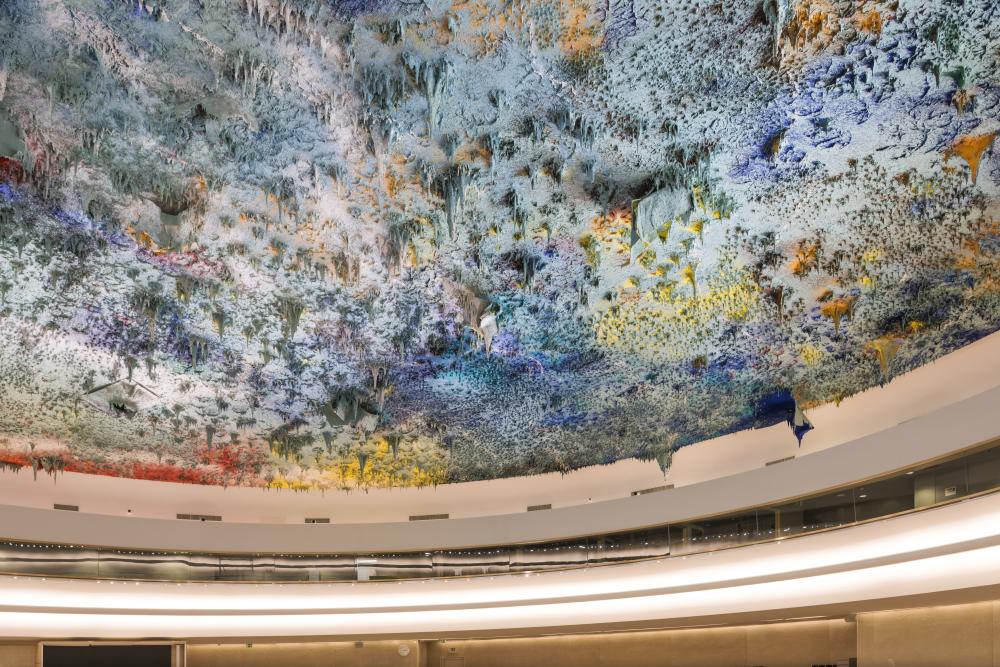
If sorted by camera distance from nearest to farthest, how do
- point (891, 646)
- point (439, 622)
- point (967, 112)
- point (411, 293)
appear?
point (967, 112) < point (411, 293) < point (891, 646) < point (439, 622)

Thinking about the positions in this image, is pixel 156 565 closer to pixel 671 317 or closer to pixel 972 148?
pixel 671 317

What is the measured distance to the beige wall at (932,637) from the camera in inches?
534

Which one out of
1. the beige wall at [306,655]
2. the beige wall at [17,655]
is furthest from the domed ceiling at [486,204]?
the beige wall at [306,655]

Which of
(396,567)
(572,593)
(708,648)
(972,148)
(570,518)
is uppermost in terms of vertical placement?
(972,148)

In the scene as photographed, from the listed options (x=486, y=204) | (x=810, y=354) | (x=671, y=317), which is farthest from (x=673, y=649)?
(x=486, y=204)

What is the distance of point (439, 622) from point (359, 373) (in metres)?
9.50

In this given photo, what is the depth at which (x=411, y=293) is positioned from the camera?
12.9 meters

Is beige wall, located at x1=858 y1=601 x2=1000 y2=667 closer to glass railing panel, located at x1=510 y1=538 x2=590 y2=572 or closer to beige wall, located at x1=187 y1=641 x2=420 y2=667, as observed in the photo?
glass railing panel, located at x1=510 y1=538 x2=590 y2=572

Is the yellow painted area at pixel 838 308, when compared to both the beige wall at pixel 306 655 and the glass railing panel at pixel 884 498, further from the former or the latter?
the beige wall at pixel 306 655

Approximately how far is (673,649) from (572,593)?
A: 9.53 ft

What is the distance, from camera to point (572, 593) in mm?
20359

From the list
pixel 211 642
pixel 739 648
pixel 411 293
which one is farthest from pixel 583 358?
pixel 211 642

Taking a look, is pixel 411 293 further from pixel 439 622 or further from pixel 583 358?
pixel 439 622

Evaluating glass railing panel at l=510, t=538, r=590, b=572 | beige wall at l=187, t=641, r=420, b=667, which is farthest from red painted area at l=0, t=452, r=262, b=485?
glass railing panel at l=510, t=538, r=590, b=572
